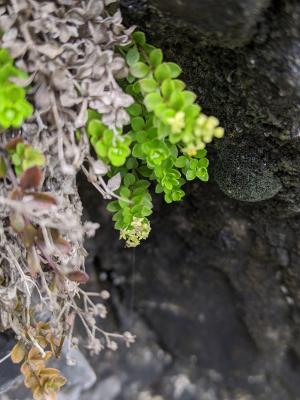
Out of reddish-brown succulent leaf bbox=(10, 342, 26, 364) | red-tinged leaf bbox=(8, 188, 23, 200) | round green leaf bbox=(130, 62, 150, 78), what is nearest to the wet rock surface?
round green leaf bbox=(130, 62, 150, 78)

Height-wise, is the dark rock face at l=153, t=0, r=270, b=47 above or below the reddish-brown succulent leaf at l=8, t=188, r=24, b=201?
above

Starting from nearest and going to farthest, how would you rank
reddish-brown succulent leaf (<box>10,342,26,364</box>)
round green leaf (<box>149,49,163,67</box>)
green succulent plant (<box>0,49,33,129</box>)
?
green succulent plant (<box>0,49,33,129</box>) → round green leaf (<box>149,49,163,67</box>) → reddish-brown succulent leaf (<box>10,342,26,364</box>)

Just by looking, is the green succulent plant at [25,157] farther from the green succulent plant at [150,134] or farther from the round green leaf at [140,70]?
the round green leaf at [140,70]

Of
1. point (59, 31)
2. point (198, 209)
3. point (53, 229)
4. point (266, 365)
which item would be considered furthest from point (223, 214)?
point (59, 31)

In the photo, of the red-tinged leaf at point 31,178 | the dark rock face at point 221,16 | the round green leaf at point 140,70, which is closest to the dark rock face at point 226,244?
the dark rock face at point 221,16

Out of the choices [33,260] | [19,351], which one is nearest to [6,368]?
[19,351]

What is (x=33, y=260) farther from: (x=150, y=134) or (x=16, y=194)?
(x=150, y=134)

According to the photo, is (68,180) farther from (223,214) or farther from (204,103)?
(223,214)

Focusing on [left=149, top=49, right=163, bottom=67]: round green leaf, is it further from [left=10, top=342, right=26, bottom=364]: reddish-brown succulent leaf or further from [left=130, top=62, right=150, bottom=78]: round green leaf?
[left=10, top=342, right=26, bottom=364]: reddish-brown succulent leaf
